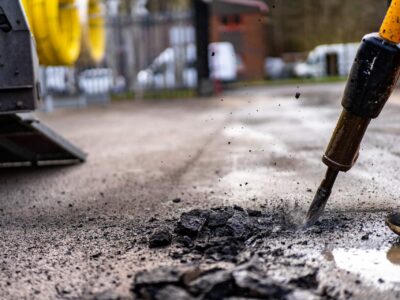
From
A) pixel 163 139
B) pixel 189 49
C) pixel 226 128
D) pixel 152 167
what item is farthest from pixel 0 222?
pixel 189 49

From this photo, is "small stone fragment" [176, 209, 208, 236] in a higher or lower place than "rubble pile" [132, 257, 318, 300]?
lower

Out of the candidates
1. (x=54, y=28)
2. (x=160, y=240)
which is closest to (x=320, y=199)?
(x=160, y=240)

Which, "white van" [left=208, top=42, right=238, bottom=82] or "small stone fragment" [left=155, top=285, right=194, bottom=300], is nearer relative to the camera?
"small stone fragment" [left=155, top=285, right=194, bottom=300]

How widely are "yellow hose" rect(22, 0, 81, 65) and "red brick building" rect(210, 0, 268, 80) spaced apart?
741 centimetres

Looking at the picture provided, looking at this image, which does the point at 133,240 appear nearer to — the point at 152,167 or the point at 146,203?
the point at 146,203

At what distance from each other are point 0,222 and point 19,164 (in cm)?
196

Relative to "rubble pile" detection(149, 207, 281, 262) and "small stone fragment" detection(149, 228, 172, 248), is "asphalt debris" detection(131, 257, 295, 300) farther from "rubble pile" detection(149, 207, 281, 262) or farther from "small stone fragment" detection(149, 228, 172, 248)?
"small stone fragment" detection(149, 228, 172, 248)

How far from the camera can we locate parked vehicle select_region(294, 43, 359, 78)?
21.3 m

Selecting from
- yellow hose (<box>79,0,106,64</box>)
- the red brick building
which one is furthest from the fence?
yellow hose (<box>79,0,106,64</box>)

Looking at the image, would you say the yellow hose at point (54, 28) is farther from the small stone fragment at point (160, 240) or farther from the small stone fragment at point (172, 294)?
the small stone fragment at point (172, 294)

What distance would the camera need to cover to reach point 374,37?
2.11 m

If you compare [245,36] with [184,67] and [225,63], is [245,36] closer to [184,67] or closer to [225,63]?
[225,63]

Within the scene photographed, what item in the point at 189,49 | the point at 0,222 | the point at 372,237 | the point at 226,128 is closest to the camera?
the point at 372,237

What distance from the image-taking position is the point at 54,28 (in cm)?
502
